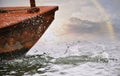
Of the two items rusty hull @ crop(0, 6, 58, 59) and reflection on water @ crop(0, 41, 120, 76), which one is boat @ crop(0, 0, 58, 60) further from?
reflection on water @ crop(0, 41, 120, 76)

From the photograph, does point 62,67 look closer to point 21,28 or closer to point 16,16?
point 21,28

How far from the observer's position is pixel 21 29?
9023 millimetres

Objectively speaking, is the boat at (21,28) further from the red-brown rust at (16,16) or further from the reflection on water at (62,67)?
the reflection on water at (62,67)

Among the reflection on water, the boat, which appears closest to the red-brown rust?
the boat

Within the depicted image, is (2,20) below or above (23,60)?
above

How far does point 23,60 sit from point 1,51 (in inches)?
56.8

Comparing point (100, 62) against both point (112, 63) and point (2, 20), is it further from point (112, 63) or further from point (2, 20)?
point (2, 20)

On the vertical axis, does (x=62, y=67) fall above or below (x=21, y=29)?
below

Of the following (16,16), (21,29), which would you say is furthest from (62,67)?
(16,16)

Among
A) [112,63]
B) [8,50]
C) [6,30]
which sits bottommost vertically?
[112,63]

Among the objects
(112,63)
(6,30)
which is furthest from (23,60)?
(112,63)

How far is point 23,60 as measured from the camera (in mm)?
10117

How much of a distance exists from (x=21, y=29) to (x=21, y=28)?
0.05m

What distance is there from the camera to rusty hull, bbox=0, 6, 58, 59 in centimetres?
859
